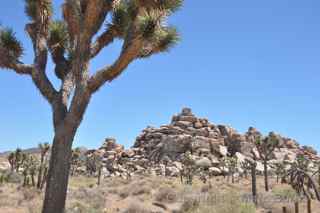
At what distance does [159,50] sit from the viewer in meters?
10.3

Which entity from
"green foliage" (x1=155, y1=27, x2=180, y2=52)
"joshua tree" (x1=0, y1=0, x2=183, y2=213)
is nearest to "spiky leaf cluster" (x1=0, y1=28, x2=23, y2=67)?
"joshua tree" (x1=0, y1=0, x2=183, y2=213)

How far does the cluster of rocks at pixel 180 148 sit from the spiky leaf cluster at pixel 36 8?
155 feet

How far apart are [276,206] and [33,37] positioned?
10720 mm

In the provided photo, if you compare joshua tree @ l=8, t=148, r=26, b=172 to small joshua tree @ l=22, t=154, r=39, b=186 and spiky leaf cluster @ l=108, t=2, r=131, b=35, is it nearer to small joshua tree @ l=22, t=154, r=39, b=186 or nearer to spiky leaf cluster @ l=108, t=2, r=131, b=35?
small joshua tree @ l=22, t=154, r=39, b=186

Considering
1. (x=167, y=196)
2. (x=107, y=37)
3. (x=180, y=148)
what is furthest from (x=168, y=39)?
(x=180, y=148)

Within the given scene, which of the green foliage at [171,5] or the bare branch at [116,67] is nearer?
the bare branch at [116,67]

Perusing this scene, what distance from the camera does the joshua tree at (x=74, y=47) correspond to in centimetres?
866

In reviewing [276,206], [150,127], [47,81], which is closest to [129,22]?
[47,81]

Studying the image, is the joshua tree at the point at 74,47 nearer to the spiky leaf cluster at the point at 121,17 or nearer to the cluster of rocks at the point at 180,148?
the spiky leaf cluster at the point at 121,17

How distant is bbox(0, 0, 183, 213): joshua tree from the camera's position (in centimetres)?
866

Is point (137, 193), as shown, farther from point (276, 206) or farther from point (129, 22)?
point (129, 22)

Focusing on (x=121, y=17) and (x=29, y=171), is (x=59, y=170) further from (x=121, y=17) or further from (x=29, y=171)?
(x=29, y=171)

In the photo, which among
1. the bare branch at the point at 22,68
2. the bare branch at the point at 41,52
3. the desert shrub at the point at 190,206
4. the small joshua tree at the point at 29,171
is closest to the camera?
the bare branch at the point at 41,52

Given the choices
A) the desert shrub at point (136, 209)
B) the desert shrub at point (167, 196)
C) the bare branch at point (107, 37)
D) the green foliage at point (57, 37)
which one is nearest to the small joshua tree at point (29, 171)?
the desert shrub at point (167, 196)
